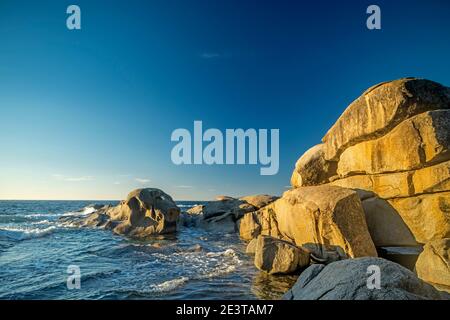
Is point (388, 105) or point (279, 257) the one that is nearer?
point (279, 257)

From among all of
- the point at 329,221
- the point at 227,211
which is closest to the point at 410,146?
the point at 329,221

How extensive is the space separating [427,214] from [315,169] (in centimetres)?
906

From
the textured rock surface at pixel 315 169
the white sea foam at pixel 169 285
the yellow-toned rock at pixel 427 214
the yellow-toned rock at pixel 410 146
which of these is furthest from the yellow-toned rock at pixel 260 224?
the white sea foam at pixel 169 285

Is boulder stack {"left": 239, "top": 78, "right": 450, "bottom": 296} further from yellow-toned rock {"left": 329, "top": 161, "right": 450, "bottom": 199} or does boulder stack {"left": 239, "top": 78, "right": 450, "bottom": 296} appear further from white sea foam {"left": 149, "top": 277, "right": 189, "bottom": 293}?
white sea foam {"left": 149, "top": 277, "right": 189, "bottom": 293}

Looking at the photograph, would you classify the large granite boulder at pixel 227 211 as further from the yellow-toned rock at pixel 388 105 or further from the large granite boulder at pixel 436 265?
the large granite boulder at pixel 436 265

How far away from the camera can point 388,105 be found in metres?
16.0

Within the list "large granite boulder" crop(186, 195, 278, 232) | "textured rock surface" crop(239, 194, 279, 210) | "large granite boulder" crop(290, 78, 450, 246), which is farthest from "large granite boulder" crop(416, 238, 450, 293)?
"textured rock surface" crop(239, 194, 279, 210)

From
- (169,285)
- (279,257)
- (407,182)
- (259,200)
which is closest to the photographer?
(169,285)

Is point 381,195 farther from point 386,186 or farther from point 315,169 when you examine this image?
point 315,169

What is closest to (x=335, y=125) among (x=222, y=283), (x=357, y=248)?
(x=357, y=248)

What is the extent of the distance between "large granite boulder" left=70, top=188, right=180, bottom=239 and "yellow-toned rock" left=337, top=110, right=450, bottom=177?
771 inches

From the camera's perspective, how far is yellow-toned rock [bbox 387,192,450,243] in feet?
43.5

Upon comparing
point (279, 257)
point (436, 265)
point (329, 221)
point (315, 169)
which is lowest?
point (279, 257)
